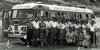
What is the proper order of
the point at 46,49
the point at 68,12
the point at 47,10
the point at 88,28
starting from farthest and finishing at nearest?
the point at 68,12, the point at 47,10, the point at 88,28, the point at 46,49

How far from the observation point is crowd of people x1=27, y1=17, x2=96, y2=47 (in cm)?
1819

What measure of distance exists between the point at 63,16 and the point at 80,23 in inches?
82.9

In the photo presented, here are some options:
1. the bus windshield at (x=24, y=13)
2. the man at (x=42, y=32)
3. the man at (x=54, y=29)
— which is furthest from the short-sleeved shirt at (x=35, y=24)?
the bus windshield at (x=24, y=13)

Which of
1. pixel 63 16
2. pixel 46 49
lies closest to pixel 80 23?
pixel 63 16

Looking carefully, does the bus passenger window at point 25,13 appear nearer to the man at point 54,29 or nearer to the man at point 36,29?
the man at point 54,29

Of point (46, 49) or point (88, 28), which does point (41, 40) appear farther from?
point (88, 28)

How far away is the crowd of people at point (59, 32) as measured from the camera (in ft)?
59.7

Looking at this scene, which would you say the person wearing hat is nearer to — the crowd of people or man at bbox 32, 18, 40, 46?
the crowd of people

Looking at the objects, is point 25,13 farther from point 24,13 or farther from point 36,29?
point 36,29

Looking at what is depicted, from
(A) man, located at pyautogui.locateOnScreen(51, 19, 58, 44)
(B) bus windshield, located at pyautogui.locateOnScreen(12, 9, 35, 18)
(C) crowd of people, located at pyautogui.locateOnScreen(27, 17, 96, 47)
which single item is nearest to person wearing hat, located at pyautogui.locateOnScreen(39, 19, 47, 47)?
(C) crowd of people, located at pyautogui.locateOnScreen(27, 17, 96, 47)

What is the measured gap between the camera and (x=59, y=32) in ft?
64.7

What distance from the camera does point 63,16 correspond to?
2170cm

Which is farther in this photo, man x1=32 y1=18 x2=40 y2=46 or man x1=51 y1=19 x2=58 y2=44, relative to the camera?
man x1=51 y1=19 x2=58 y2=44

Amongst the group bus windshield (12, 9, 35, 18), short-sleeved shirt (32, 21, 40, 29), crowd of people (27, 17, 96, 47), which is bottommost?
crowd of people (27, 17, 96, 47)
